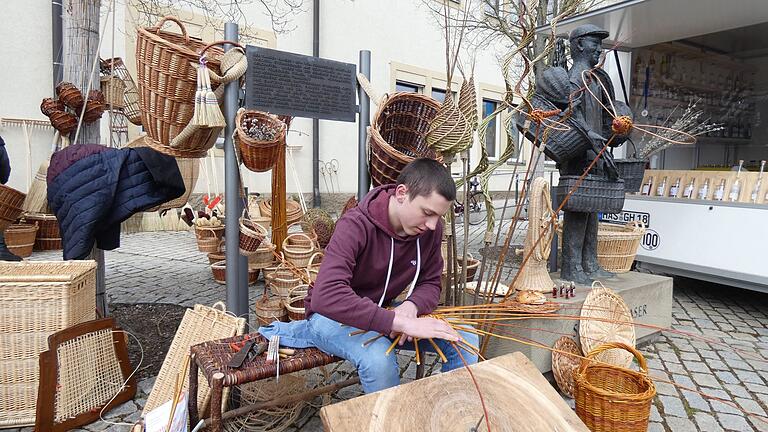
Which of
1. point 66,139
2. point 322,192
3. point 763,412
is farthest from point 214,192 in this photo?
point 763,412

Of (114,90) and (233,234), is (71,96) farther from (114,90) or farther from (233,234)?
(233,234)

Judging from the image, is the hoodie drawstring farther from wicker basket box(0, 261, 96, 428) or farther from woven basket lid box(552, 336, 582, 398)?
wicker basket box(0, 261, 96, 428)

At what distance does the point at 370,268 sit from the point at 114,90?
11.8 feet

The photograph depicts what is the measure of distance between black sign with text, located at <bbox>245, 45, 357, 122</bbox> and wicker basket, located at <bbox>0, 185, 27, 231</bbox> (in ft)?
6.42

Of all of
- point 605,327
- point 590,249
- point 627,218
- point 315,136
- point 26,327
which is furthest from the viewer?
point 315,136

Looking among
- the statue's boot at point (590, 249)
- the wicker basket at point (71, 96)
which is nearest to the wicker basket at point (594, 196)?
the statue's boot at point (590, 249)

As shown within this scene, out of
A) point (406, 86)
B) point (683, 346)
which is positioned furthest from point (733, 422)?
point (406, 86)

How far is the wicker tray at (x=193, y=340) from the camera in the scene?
7.43ft

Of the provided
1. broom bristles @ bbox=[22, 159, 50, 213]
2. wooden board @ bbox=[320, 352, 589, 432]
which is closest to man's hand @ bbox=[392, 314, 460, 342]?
wooden board @ bbox=[320, 352, 589, 432]

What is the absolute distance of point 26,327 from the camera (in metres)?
2.28

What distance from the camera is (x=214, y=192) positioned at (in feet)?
27.0

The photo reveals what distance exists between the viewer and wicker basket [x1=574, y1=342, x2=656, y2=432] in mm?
2098

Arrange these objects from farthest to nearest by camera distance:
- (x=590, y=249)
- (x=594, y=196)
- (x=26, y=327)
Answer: (x=590, y=249)
(x=594, y=196)
(x=26, y=327)

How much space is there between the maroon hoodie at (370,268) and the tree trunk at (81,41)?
241cm
